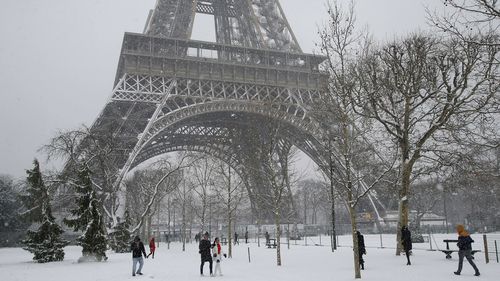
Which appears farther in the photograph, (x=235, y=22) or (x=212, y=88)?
(x=235, y=22)

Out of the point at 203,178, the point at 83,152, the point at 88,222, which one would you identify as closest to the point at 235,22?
the point at 203,178

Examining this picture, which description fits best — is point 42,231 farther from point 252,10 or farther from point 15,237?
point 252,10

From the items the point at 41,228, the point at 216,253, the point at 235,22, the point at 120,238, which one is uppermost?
the point at 235,22

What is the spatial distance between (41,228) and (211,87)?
24689 mm

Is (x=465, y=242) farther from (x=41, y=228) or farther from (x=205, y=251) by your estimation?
(x=41, y=228)

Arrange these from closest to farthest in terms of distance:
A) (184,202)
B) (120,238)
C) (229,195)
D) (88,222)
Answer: (88,222) → (229,195) → (120,238) → (184,202)

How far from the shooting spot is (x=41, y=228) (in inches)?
996

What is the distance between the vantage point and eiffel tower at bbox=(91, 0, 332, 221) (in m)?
41.6

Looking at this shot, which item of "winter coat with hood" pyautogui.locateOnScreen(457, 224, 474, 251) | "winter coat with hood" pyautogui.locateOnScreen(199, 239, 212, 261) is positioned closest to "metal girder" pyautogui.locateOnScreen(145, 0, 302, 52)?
"winter coat with hood" pyautogui.locateOnScreen(199, 239, 212, 261)

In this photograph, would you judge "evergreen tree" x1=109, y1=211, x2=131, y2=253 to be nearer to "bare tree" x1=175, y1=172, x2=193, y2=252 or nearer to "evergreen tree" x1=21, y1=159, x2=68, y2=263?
"bare tree" x1=175, y1=172, x2=193, y2=252

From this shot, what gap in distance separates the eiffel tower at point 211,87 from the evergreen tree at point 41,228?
898cm

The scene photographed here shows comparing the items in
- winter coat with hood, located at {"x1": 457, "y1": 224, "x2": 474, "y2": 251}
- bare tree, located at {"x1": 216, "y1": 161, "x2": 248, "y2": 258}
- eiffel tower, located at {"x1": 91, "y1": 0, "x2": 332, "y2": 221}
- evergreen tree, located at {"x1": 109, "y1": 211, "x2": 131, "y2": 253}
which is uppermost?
eiffel tower, located at {"x1": 91, "y1": 0, "x2": 332, "y2": 221}

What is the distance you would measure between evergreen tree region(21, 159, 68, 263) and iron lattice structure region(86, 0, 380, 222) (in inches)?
354

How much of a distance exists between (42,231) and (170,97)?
68.1ft
